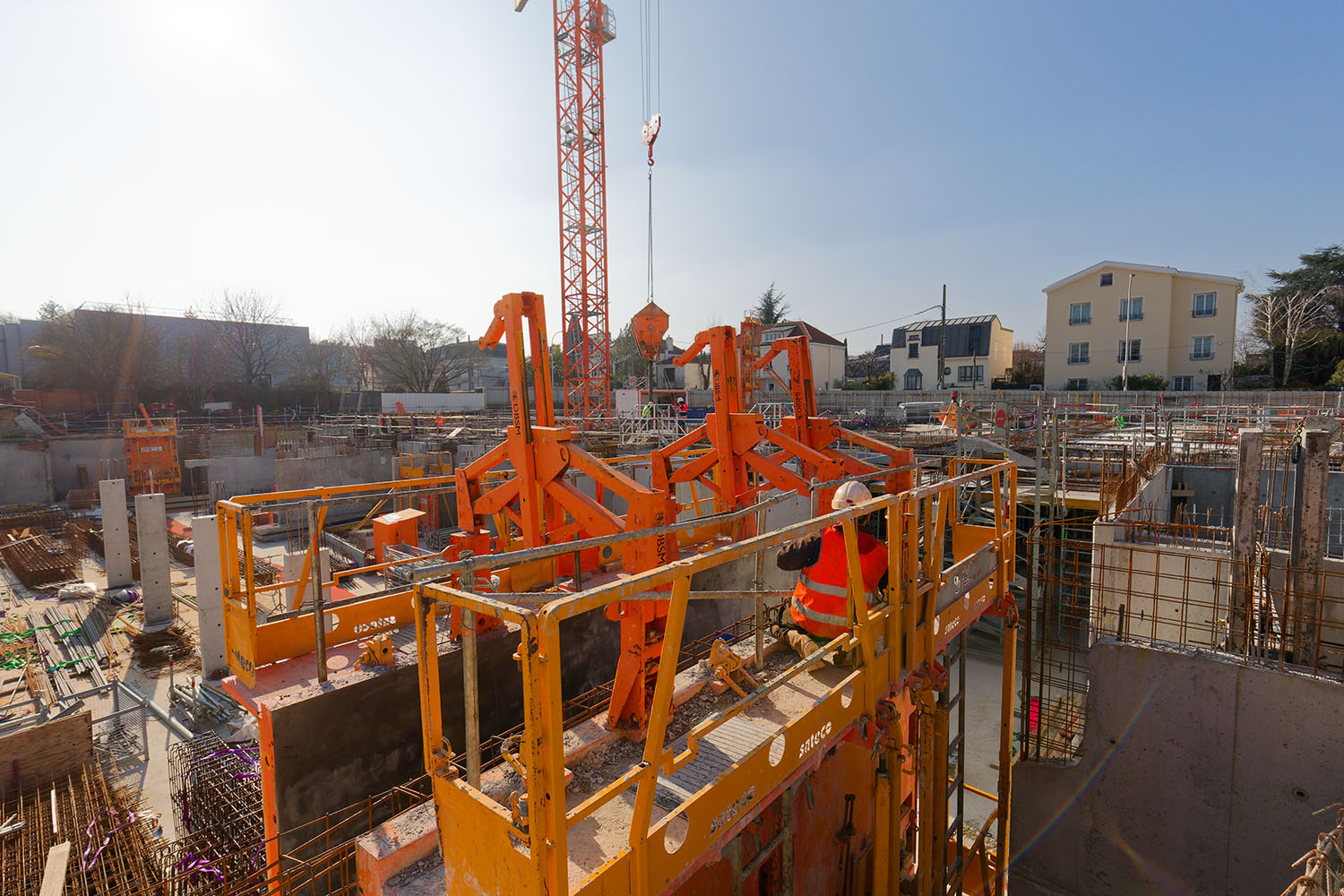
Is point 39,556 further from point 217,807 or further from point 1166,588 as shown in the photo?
point 1166,588

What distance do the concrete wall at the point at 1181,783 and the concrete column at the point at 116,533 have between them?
22122mm

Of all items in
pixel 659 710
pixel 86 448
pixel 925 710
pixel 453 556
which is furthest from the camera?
pixel 86 448

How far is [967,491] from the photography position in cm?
1794

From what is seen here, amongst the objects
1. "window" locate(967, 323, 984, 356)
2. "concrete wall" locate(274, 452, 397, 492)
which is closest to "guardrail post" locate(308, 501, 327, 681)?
"concrete wall" locate(274, 452, 397, 492)

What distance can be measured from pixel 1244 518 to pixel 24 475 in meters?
42.4

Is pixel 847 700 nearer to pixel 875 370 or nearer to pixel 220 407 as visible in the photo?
pixel 220 407

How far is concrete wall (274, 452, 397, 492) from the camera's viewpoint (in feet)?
80.1

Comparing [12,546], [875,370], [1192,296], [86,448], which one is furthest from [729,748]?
[875,370]

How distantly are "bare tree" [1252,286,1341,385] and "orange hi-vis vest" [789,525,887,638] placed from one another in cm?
4280

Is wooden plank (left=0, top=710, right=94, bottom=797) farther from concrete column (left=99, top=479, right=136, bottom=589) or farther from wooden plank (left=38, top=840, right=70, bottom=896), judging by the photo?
concrete column (left=99, top=479, right=136, bottom=589)

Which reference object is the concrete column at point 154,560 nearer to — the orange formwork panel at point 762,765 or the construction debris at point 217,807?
the construction debris at point 217,807

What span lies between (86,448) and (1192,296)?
58660 millimetres

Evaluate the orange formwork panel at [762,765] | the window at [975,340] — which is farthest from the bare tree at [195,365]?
the window at [975,340]

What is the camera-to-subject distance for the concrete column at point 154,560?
15750mm
